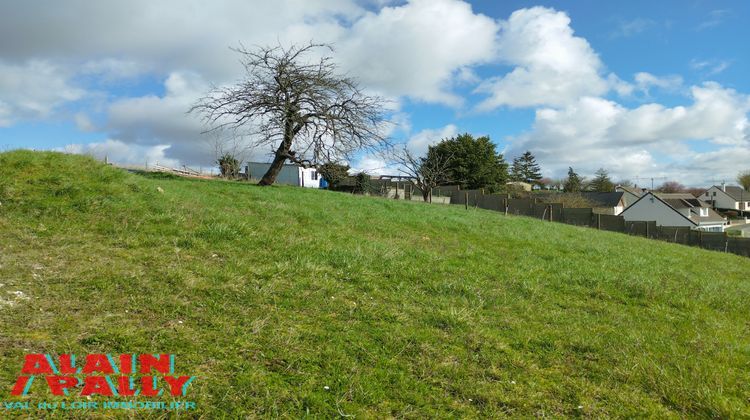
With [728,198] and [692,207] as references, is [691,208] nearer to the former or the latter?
[692,207]

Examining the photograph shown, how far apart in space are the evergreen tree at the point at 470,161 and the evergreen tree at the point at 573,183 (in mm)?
21410

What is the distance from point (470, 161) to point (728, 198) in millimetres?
66955

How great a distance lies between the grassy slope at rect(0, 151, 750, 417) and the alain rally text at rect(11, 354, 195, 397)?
0.33 ft

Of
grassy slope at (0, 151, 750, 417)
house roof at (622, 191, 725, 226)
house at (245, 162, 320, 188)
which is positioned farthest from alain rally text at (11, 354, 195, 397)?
house roof at (622, 191, 725, 226)

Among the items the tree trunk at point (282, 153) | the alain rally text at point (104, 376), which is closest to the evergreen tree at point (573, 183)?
the tree trunk at point (282, 153)

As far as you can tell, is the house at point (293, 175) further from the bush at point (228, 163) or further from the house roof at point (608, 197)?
the house roof at point (608, 197)

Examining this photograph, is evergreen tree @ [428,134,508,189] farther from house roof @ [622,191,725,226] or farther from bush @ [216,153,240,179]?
bush @ [216,153,240,179]

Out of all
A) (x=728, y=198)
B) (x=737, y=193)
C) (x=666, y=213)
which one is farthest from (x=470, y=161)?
(x=737, y=193)

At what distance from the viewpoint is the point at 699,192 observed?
92000 mm

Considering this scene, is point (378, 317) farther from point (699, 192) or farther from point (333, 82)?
point (699, 192)

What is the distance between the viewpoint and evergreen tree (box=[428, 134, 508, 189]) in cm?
4831

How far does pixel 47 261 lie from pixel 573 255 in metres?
8.78

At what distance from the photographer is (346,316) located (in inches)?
159

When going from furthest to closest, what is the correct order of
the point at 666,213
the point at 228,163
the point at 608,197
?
1. the point at 608,197
2. the point at 666,213
3. the point at 228,163
